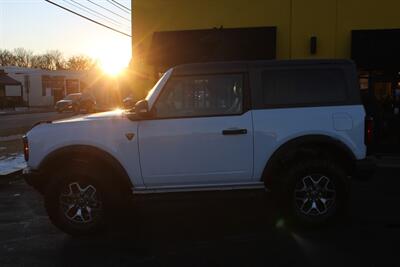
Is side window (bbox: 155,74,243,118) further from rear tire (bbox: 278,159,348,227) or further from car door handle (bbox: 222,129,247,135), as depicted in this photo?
rear tire (bbox: 278,159,348,227)

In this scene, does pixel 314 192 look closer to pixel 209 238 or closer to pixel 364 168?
pixel 364 168

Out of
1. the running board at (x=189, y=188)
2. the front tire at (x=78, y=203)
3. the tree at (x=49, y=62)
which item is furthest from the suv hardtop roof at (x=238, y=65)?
the tree at (x=49, y=62)

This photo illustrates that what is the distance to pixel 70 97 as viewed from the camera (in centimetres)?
3884

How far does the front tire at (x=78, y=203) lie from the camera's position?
5406mm

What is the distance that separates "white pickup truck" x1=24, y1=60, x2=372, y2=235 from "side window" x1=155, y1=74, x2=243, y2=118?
1 cm

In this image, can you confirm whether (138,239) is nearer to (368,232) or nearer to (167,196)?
(167,196)

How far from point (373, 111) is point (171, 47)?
653 centimetres

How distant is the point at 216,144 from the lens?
5.42 m

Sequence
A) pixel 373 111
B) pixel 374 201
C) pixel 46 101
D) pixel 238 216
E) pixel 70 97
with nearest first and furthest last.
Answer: pixel 238 216, pixel 374 201, pixel 373 111, pixel 70 97, pixel 46 101

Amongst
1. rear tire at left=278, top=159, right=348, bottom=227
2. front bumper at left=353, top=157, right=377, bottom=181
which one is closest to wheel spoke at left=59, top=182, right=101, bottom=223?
rear tire at left=278, top=159, right=348, bottom=227

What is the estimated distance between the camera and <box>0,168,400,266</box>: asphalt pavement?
15.4 ft

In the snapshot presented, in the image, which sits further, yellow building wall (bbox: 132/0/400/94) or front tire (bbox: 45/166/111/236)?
yellow building wall (bbox: 132/0/400/94)

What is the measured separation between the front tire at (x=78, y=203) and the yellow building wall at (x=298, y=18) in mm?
9094

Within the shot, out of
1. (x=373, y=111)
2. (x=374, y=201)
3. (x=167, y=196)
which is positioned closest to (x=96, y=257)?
(x=167, y=196)
